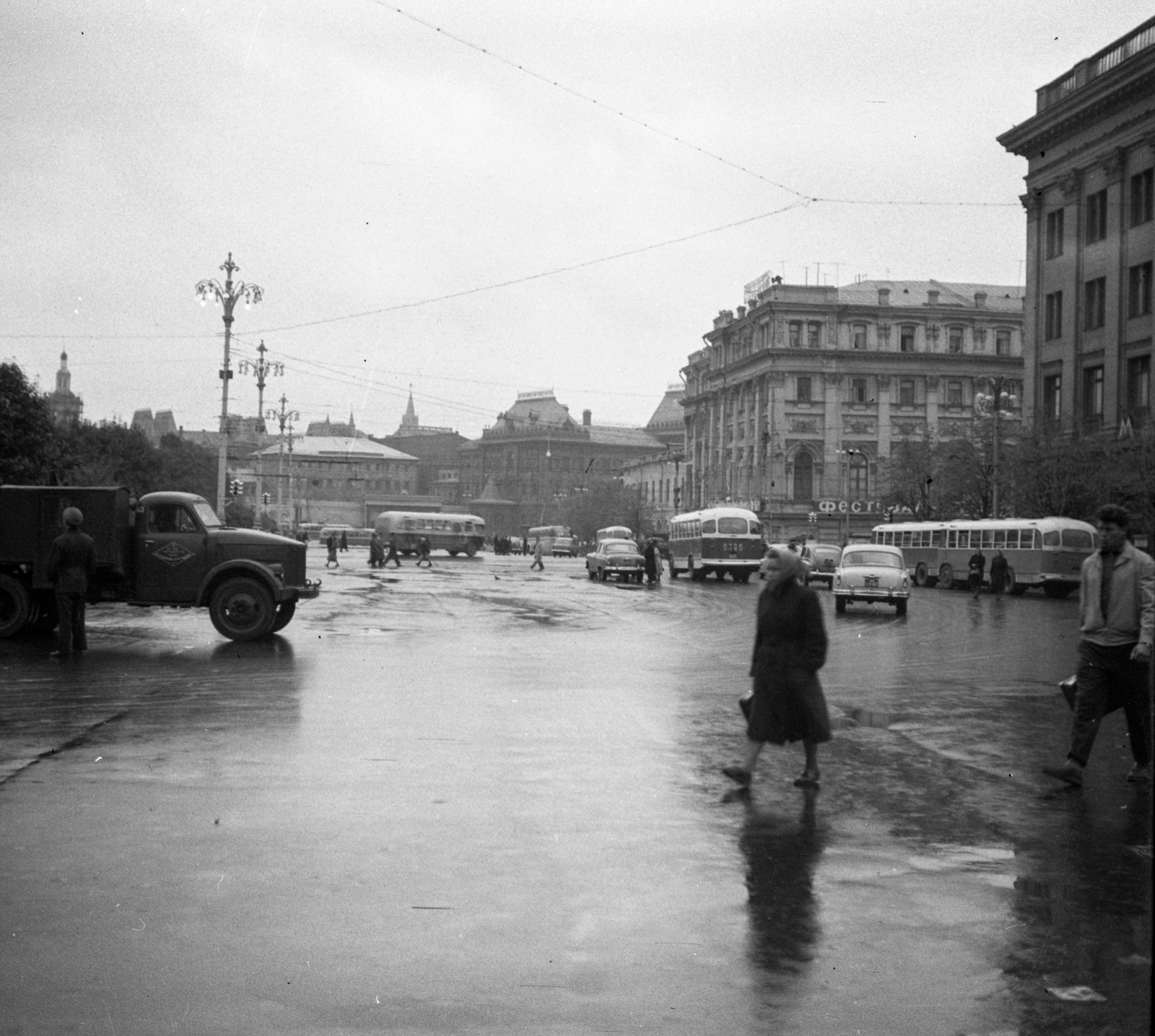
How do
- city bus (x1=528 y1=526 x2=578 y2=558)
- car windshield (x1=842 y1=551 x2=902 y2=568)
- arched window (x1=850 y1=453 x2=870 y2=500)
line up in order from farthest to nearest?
city bus (x1=528 y1=526 x2=578 y2=558) < arched window (x1=850 y1=453 x2=870 y2=500) < car windshield (x1=842 y1=551 x2=902 y2=568)

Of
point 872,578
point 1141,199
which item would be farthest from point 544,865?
point 1141,199

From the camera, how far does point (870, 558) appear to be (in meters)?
36.6

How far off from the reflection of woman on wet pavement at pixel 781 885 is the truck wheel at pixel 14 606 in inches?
579

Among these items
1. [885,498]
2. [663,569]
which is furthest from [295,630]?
[885,498]

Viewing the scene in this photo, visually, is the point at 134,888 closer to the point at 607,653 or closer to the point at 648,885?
the point at 648,885

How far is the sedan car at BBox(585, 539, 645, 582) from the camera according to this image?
173 feet

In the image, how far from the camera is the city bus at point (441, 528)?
312 feet

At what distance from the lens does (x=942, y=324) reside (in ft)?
348

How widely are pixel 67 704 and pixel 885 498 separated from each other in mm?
72545

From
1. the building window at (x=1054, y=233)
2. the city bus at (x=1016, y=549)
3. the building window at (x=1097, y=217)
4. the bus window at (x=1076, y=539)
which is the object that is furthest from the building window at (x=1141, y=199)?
the bus window at (x=1076, y=539)

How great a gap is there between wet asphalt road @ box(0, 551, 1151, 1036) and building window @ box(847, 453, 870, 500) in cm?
9131

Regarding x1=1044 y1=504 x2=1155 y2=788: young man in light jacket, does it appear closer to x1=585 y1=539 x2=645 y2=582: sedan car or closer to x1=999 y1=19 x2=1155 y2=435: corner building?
x1=999 y1=19 x2=1155 y2=435: corner building

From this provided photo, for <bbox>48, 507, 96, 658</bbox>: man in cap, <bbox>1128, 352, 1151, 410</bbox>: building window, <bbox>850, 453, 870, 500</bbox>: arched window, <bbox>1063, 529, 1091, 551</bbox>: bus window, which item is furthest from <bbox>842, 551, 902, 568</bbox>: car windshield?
<bbox>850, 453, 870, 500</bbox>: arched window

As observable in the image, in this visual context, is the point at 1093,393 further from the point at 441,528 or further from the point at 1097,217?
the point at 441,528
